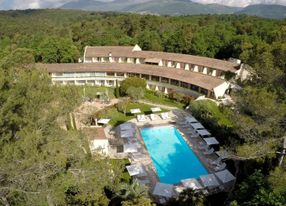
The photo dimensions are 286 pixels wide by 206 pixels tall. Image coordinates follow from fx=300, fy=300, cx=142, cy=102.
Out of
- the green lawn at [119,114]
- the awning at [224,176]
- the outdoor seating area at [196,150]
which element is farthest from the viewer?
the green lawn at [119,114]

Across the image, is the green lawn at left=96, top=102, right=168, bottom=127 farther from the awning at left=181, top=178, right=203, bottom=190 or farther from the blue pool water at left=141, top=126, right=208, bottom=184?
the awning at left=181, top=178, right=203, bottom=190

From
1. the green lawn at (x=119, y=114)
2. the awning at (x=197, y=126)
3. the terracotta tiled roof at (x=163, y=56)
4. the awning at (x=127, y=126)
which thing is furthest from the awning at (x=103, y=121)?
the terracotta tiled roof at (x=163, y=56)

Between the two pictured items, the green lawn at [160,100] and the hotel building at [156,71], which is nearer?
the green lawn at [160,100]

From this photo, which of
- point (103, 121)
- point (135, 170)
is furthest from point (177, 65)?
point (135, 170)

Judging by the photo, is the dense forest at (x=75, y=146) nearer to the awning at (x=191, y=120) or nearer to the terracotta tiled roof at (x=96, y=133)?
the terracotta tiled roof at (x=96, y=133)

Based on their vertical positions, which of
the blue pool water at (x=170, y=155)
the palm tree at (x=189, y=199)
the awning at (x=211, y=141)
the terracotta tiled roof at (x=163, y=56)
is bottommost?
the blue pool water at (x=170, y=155)

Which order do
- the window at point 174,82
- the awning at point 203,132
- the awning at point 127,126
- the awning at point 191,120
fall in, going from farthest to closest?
the window at point 174,82, the awning at point 191,120, the awning at point 127,126, the awning at point 203,132

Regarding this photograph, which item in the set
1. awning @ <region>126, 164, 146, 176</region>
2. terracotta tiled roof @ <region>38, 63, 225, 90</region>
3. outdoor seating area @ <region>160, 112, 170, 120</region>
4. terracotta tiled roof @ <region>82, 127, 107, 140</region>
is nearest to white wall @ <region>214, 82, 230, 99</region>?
terracotta tiled roof @ <region>38, 63, 225, 90</region>
